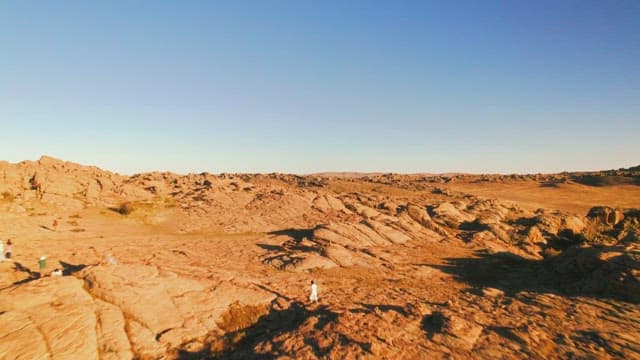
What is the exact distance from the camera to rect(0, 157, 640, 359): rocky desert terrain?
46.0ft

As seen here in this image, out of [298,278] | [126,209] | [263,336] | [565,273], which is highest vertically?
[126,209]

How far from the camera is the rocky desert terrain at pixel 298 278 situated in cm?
1403

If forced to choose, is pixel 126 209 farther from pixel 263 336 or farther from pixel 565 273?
pixel 565 273

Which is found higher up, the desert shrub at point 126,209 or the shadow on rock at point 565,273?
the desert shrub at point 126,209

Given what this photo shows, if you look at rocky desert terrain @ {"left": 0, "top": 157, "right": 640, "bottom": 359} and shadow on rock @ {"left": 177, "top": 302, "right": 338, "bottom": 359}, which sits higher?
rocky desert terrain @ {"left": 0, "top": 157, "right": 640, "bottom": 359}

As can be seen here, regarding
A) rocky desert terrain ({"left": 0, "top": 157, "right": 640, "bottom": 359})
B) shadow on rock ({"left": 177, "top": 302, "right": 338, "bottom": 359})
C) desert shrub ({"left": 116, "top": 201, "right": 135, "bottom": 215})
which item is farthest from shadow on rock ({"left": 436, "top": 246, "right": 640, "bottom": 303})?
desert shrub ({"left": 116, "top": 201, "right": 135, "bottom": 215})

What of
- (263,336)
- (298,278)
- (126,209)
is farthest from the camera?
(126,209)

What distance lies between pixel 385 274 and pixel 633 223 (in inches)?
1142

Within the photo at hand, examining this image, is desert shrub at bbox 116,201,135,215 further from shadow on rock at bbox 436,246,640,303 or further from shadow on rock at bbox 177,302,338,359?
shadow on rock at bbox 436,246,640,303

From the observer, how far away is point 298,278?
2338 centimetres

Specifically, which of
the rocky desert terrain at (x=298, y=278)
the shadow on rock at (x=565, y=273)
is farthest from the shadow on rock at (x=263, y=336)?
the shadow on rock at (x=565, y=273)

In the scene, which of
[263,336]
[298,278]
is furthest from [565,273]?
[263,336]

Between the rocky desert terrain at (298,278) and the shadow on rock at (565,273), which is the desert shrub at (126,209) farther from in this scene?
the shadow on rock at (565,273)

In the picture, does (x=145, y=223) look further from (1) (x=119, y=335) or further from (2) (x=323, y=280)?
(1) (x=119, y=335)
